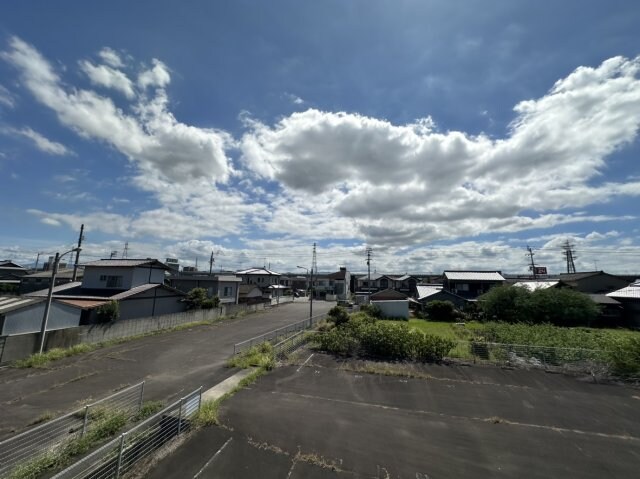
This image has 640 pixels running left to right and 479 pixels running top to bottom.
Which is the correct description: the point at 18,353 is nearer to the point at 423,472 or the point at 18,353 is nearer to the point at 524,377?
the point at 423,472

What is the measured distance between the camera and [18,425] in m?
9.71

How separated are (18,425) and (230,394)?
6.94 m

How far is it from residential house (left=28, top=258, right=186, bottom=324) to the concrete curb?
17639 mm

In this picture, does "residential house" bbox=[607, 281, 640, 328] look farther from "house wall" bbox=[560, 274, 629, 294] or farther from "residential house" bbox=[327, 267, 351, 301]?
"residential house" bbox=[327, 267, 351, 301]

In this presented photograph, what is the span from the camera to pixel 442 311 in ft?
122

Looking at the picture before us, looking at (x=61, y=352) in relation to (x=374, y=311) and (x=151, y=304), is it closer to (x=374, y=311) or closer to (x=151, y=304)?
(x=151, y=304)

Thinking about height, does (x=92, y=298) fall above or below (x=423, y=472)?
above

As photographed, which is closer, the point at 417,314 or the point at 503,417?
the point at 503,417

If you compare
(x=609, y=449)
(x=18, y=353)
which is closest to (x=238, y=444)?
(x=609, y=449)

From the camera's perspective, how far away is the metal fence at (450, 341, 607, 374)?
15781mm

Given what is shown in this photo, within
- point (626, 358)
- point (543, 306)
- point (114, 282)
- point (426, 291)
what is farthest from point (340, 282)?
point (626, 358)

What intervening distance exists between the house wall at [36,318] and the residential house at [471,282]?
164 feet

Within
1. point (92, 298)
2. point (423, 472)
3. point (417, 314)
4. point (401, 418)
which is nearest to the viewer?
point (423, 472)

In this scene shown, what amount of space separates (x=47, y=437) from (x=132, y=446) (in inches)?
145
